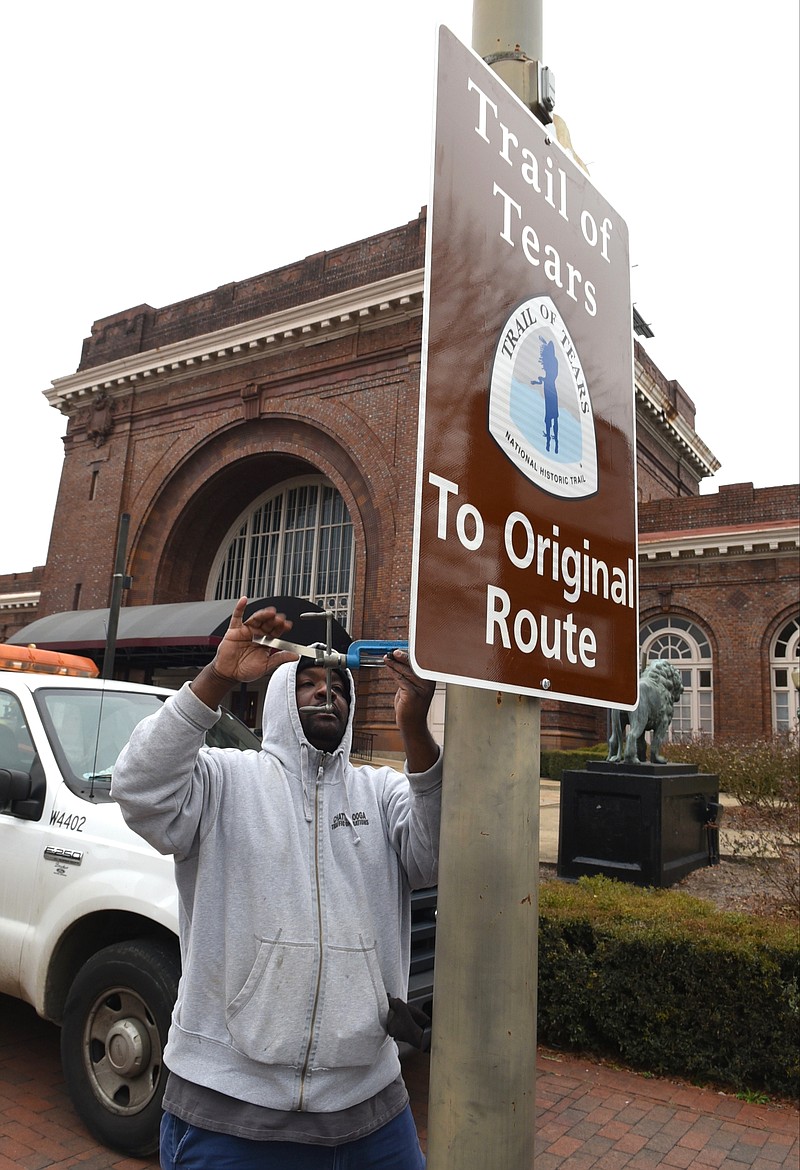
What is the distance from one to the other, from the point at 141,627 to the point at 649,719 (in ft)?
60.9

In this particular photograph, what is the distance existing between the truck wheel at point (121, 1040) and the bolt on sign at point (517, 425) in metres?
2.88

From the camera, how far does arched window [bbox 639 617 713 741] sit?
77.8 feet

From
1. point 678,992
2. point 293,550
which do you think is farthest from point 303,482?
point 678,992

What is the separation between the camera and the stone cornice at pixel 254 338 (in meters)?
23.6

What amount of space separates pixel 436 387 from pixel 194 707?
99cm

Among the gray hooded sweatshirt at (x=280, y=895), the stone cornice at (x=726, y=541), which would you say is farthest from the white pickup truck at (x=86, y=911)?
the stone cornice at (x=726, y=541)

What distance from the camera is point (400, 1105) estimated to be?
7.30ft

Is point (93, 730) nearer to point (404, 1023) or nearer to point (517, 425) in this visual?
point (404, 1023)

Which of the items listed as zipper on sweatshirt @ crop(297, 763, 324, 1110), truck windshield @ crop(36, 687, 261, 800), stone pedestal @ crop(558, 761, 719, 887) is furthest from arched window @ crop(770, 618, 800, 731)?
zipper on sweatshirt @ crop(297, 763, 324, 1110)

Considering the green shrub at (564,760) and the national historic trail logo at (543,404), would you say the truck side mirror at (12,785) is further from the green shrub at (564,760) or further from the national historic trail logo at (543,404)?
the green shrub at (564,760)

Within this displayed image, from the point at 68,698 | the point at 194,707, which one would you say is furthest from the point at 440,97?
the point at 68,698

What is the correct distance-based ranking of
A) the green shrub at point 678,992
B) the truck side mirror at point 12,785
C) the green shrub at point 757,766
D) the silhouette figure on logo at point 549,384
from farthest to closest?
the green shrub at point 757,766, the green shrub at point 678,992, the truck side mirror at point 12,785, the silhouette figure on logo at point 549,384

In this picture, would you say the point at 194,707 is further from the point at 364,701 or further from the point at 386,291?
the point at 386,291

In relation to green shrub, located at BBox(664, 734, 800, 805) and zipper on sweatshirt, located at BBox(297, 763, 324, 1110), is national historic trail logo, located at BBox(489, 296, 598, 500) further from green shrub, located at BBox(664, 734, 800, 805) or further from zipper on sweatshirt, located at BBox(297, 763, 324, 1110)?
green shrub, located at BBox(664, 734, 800, 805)
